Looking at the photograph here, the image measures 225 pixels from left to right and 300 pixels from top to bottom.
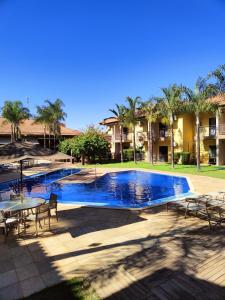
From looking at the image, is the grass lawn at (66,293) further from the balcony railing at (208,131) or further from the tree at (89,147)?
the tree at (89,147)

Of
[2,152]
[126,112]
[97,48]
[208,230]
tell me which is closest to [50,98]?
[126,112]

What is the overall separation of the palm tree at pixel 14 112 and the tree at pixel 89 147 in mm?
9107

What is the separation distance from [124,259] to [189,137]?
26.7 meters

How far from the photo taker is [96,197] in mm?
15289

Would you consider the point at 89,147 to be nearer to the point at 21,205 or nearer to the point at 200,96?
A: the point at 200,96

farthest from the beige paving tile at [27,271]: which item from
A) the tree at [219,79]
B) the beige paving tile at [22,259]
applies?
the tree at [219,79]

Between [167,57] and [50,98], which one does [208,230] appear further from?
[50,98]

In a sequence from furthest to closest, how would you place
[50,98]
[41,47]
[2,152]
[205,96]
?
1. [50,98]
2. [205,96]
3. [41,47]
4. [2,152]

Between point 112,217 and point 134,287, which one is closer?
point 134,287

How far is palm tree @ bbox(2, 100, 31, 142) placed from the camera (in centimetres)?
3591

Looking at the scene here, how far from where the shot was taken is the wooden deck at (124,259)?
444 centimetres

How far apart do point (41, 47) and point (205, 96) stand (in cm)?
1474

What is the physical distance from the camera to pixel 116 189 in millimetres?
17859

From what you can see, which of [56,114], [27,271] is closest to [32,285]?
[27,271]
